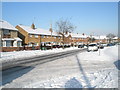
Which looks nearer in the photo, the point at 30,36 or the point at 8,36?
the point at 8,36

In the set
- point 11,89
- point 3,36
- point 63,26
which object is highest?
point 63,26

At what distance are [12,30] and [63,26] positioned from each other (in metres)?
18.0

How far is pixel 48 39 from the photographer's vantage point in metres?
67.2

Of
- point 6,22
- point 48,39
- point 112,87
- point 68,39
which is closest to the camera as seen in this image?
point 112,87

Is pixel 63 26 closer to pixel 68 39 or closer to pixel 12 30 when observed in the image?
pixel 12 30

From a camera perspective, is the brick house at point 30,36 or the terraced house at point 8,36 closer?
the terraced house at point 8,36

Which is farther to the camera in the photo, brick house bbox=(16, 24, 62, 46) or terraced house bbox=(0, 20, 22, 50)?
brick house bbox=(16, 24, 62, 46)

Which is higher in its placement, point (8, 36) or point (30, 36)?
point (30, 36)

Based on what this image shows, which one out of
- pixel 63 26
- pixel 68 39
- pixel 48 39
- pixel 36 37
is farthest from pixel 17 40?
pixel 68 39

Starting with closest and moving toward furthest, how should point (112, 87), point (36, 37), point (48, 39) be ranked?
point (112, 87) → point (36, 37) → point (48, 39)

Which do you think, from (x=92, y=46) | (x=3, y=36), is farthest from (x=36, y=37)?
(x=92, y=46)

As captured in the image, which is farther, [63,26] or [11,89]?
[63,26]

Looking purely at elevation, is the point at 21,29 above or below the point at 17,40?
above

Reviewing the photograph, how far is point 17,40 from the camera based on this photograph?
46.7m
